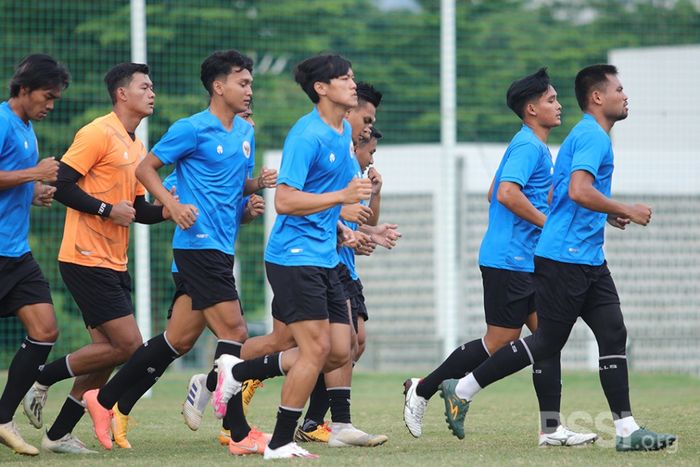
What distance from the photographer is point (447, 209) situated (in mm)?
15977

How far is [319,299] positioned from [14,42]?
13.0 m

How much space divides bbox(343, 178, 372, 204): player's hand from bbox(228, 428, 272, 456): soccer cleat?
1.70 m

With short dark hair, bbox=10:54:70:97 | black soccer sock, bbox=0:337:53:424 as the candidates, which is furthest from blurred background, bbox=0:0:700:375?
short dark hair, bbox=10:54:70:97

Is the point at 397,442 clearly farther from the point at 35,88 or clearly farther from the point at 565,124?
the point at 565,124

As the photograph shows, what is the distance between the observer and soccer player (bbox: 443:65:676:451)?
7.70 m

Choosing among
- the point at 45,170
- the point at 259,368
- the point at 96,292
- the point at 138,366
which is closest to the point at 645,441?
Answer: the point at 259,368

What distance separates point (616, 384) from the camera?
7773 mm

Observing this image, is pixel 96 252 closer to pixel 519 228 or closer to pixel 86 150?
pixel 86 150

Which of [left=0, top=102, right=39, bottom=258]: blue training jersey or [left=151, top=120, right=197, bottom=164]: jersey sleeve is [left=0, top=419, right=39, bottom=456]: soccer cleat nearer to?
[left=0, top=102, right=39, bottom=258]: blue training jersey

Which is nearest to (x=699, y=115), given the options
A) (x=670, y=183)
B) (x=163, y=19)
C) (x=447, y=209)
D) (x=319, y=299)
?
(x=670, y=183)

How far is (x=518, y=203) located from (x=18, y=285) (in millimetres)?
3230

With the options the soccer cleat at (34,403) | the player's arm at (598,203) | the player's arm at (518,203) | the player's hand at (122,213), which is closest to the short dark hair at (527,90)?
the player's arm at (518,203)

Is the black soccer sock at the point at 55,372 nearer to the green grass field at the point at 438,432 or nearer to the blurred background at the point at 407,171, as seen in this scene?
the green grass field at the point at 438,432

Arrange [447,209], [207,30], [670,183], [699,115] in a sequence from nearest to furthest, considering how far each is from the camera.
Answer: [447,209]
[699,115]
[670,183]
[207,30]
